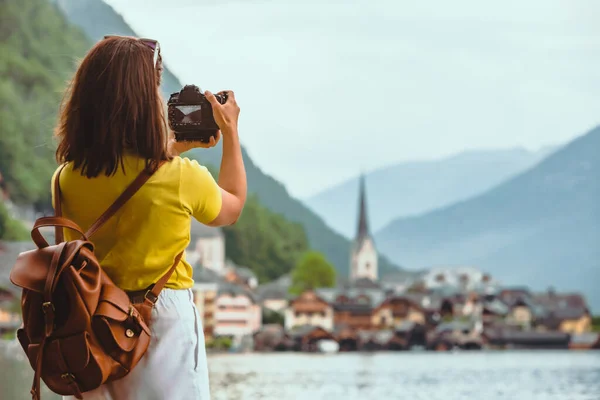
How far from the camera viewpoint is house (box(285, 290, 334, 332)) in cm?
2232

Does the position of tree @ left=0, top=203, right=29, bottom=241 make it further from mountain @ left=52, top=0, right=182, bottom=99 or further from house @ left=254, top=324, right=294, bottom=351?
mountain @ left=52, top=0, right=182, bottom=99

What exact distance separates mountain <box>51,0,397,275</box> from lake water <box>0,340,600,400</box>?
16700 mm

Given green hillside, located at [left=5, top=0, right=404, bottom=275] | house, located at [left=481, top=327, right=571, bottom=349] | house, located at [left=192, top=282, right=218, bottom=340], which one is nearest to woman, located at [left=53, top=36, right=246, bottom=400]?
green hillside, located at [left=5, top=0, right=404, bottom=275]

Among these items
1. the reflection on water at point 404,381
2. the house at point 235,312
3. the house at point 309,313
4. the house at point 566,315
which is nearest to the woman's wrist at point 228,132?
the reflection on water at point 404,381

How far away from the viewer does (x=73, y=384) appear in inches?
33.7

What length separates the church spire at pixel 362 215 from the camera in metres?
36.9

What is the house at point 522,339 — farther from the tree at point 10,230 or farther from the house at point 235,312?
the tree at point 10,230

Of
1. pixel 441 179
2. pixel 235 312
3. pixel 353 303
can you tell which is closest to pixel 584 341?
pixel 353 303

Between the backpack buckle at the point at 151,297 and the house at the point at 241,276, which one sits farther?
the house at the point at 241,276

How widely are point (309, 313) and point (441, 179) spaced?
77.6ft

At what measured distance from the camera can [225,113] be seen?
911mm

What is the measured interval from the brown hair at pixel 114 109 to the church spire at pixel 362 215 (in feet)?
117

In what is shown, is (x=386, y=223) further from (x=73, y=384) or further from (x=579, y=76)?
(x=73, y=384)

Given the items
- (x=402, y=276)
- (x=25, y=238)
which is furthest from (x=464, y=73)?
(x=25, y=238)
